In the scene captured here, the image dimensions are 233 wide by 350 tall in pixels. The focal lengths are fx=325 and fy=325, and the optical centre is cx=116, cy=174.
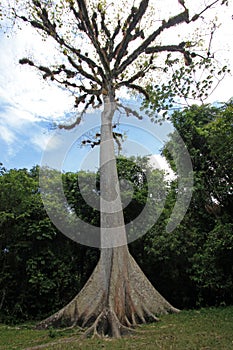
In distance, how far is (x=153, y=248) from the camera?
10.7 meters

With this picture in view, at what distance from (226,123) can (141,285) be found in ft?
14.8

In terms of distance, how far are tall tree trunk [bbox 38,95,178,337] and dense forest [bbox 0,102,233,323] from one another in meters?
2.34

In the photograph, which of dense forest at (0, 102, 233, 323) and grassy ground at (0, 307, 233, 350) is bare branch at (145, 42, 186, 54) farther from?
grassy ground at (0, 307, 233, 350)

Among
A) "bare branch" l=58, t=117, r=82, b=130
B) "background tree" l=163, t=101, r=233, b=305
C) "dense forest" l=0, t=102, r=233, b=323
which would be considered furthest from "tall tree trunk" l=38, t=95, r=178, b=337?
"bare branch" l=58, t=117, r=82, b=130

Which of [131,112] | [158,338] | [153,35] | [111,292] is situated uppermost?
[153,35]

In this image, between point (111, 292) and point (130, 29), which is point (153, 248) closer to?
point (111, 292)

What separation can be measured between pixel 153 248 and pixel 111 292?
3.73 metres

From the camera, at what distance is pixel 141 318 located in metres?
7.39

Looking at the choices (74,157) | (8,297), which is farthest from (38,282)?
(74,157)

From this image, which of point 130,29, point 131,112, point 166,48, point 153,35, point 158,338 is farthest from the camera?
point 131,112

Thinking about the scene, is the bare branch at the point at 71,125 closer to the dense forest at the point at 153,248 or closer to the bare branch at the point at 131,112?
the bare branch at the point at 131,112

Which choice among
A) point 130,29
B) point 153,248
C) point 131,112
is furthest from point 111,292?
point 130,29

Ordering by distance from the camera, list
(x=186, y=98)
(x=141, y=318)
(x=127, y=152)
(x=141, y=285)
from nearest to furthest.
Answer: (x=141, y=318), (x=141, y=285), (x=186, y=98), (x=127, y=152)

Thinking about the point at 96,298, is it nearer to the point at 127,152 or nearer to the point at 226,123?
the point at 226,123
